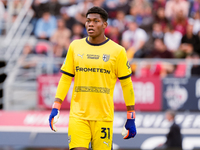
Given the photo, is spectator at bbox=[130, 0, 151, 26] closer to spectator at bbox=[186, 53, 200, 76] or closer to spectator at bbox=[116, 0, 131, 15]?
spectator at bbox=[116, 0, 131, 15]

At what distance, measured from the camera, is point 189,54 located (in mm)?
12070

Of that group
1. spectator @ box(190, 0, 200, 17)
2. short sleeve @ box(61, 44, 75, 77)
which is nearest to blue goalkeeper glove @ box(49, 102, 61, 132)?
short sleeve @ box(61, 44, 75, 77)

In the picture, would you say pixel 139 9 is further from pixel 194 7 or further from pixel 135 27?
pixel 194 7

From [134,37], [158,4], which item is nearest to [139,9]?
[158,4]

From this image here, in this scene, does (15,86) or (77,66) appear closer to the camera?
(77,66)

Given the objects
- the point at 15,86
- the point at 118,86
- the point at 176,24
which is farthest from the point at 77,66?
the point at 176,24

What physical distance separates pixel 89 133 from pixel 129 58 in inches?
284

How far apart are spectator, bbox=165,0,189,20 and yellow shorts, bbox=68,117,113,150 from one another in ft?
31.5

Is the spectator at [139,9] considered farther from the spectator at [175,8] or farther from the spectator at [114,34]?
the spectator at [114,34]

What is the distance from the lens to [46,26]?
13.7 metres

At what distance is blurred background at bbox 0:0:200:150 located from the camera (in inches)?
434

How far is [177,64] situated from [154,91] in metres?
1.04

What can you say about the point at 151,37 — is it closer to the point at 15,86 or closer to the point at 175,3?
the point at 175,3

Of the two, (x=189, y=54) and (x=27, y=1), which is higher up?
(x=27, y=1)
